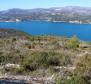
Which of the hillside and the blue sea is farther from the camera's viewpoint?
the blue sea

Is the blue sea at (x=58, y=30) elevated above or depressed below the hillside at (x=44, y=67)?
below

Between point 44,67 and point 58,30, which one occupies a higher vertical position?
point 44,67

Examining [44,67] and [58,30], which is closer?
[44,67]

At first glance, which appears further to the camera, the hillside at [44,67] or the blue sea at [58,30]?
the blue sea at [58,30]

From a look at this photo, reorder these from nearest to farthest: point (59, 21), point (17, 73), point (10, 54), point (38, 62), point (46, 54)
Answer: point (17, 73) < point (38, 62) < point (46, 54) < point (10, 54) < point (59, 21)

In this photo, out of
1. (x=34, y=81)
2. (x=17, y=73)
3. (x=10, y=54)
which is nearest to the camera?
(x=34, y=81)

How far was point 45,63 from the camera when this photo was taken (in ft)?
41.5

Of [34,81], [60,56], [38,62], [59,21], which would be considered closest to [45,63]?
[38,62]

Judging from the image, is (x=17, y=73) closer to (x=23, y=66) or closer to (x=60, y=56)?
(x=23, y=66)

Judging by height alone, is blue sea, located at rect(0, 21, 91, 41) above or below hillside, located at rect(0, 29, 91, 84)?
below

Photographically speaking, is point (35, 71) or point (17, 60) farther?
point (17, 60)

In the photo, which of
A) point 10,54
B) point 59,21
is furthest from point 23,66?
point 59,21

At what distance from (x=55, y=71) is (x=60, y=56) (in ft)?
7.25

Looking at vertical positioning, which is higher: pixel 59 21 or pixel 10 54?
pixel 10 54
